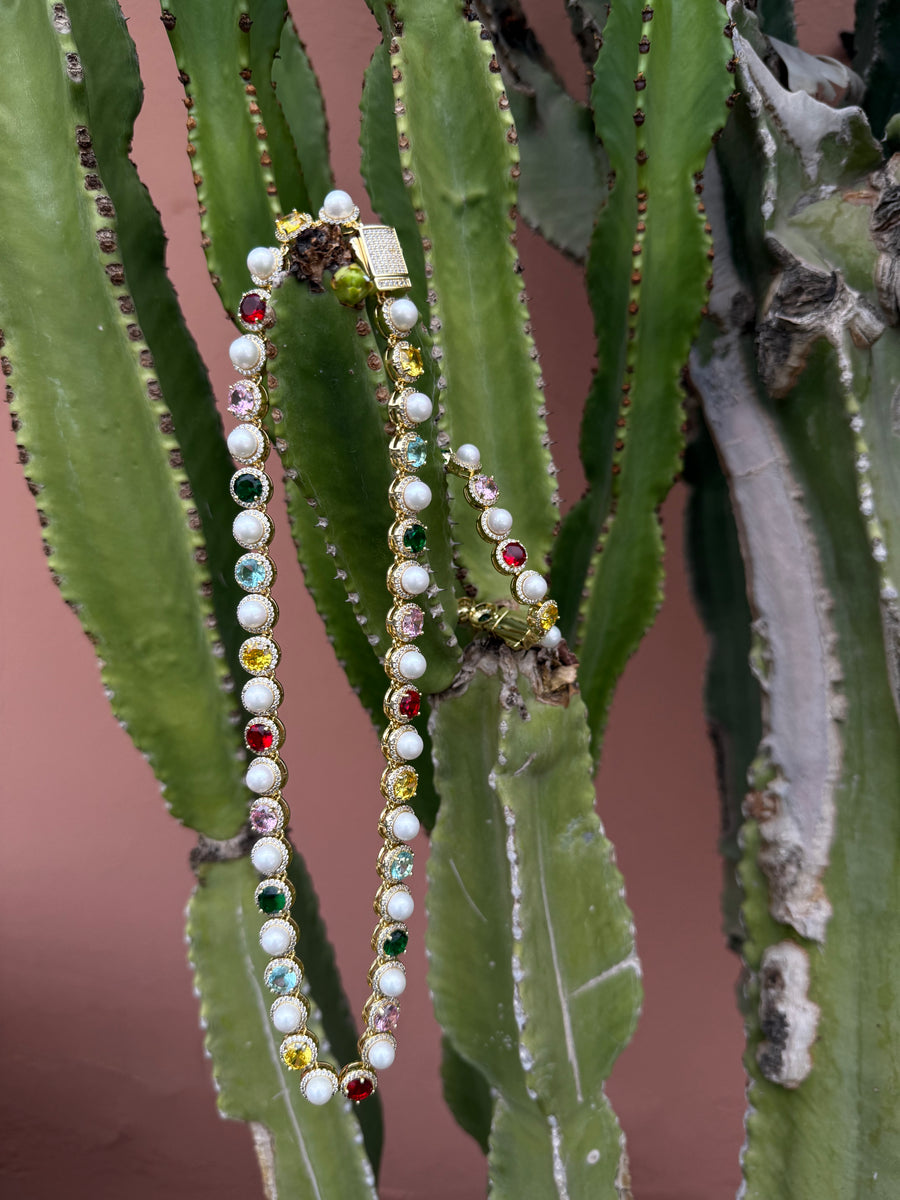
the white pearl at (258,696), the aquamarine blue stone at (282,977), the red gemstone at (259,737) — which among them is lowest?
the aquamarine blue stone at (282,977)

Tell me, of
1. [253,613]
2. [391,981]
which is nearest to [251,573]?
[253,613]

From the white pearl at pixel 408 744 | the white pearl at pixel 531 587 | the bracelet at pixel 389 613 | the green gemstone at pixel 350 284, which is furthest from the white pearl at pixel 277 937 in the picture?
the green gemstone at pixel 350 284

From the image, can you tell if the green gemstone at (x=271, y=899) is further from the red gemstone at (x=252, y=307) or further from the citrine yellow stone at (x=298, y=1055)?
the red gemstone at (x=252, y=307)

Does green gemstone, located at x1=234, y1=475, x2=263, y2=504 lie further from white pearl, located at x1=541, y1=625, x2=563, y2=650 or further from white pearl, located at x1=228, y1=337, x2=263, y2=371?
white pearl, located at x1=541, y1=625, x2=563, y2=650

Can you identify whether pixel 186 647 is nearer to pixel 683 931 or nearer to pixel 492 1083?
pixel 492 1083

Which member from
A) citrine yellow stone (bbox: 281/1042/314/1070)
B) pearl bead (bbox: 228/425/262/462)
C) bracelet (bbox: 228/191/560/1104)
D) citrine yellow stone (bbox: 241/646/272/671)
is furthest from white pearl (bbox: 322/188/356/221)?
citrine yellow stone (bbox: 281/1042/314/1070)

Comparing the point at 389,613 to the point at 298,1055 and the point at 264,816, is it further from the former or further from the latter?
the point at 298,1055
